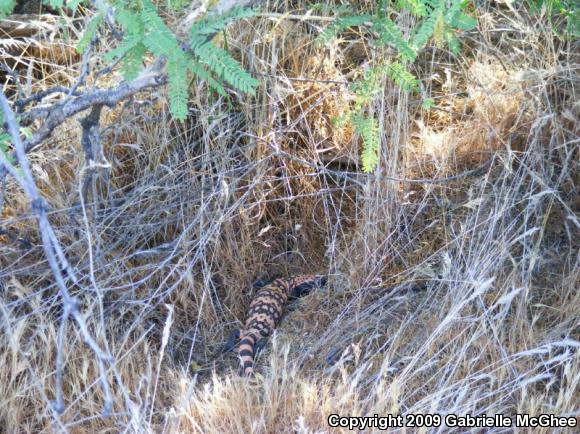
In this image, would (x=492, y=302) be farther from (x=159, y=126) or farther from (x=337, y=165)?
(x=159, y=126)

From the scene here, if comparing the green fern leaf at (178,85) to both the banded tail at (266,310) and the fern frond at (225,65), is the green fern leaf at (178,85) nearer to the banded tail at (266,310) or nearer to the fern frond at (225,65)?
the fern frond at (225,65)

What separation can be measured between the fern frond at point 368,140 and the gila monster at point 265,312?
70cm

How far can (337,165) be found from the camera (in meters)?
3.41

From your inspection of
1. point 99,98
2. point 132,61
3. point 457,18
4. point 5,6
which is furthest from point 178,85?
point 457,18

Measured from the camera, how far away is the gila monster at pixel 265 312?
2.78m

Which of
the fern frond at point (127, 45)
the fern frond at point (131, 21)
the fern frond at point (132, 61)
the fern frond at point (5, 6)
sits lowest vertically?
the fern frond at point (132, 61)

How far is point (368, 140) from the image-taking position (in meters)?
2.70

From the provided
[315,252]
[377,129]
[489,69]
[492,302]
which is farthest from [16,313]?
[489,69]

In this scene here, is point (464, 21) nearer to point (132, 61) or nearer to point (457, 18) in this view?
point (457, 18)

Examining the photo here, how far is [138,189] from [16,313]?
28.1 inches

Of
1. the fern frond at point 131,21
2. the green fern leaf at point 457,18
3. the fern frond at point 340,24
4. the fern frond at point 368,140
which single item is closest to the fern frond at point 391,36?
the fern frond at point 340,24

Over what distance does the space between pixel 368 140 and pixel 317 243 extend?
771mm

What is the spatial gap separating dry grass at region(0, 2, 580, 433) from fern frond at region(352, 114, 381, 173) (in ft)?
1.11

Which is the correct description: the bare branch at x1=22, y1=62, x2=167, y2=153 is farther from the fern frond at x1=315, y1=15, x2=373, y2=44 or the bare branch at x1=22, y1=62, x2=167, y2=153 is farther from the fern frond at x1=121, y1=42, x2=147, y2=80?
the fern frond at x1=315, y1=15, x2=373, y2=44
